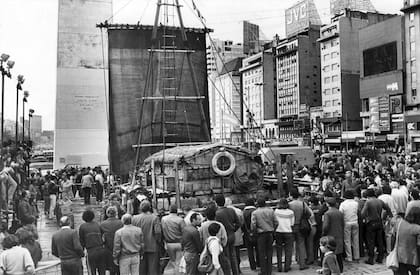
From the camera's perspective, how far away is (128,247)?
24.5 feet

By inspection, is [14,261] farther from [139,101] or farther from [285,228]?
[139,101]

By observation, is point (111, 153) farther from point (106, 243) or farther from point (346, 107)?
point (346, 107)

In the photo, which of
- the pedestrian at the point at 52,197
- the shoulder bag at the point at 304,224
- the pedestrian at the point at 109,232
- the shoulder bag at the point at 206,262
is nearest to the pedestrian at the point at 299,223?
the shoulder bag at the point at 304,224

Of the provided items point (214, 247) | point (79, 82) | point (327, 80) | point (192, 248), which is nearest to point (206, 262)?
point (214, 247)

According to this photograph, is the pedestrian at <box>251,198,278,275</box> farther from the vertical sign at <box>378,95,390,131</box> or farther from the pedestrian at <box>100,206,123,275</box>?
the vertical sign at <box>378,95,390,131</box>

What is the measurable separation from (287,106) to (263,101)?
10.5 m

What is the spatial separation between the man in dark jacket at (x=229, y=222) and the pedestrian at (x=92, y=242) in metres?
2.23

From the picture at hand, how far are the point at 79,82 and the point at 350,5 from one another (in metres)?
74.0

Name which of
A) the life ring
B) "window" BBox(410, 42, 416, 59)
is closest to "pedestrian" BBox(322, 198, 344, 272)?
the life ring

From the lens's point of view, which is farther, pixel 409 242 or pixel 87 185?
pixel 87 185

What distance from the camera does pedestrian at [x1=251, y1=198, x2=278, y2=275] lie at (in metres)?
8.64

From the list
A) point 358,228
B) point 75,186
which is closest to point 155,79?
point 75,186

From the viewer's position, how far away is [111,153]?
88.7 feet

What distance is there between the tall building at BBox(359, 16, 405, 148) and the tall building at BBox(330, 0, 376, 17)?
2145 centimetres
